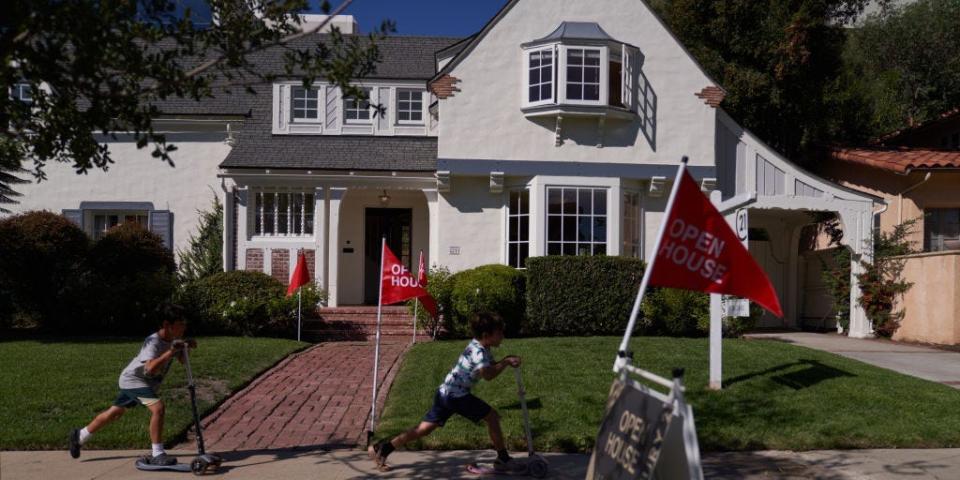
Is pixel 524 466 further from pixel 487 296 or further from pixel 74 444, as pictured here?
pixel 487 296

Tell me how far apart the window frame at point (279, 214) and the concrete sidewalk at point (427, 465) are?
9997 millimetres

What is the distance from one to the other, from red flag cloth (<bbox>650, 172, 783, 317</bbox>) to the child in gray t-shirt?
3.99 m

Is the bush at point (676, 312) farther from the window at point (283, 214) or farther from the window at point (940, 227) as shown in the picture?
the window at point (283, 214)

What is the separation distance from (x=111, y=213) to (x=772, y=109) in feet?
50.5

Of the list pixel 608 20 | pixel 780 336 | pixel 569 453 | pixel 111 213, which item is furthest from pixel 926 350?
pixel 111 213

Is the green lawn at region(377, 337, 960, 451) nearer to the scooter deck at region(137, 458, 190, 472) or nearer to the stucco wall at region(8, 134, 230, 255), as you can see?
the scooter deck at region(137, 458, 190, 472)

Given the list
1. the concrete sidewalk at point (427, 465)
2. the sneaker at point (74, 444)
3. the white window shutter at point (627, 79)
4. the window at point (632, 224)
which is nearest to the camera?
the concrete sidewalk at point (427, 465)

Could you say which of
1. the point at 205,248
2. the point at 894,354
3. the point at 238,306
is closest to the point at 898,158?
the point at 894,354

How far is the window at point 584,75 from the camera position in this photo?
16.1 meters

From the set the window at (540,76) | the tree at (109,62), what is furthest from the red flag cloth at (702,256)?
the window at (540,76)

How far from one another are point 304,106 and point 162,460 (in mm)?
12585

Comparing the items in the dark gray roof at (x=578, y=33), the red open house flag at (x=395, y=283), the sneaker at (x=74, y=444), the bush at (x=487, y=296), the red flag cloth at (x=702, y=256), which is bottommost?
the sneaker at (x=74, y=444)

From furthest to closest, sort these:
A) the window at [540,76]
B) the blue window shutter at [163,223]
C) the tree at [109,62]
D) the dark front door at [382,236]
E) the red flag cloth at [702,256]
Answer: the dark front door at [382,236]
the blue window shutter at [163,223]
the window at [540,76]
the red flag cloth at [702,256]
the tree at [109,62]

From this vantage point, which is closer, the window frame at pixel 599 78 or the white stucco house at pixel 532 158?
the window frame at pixel 599 78
